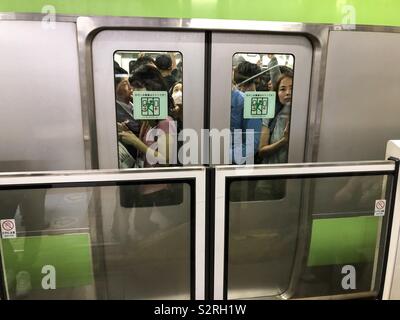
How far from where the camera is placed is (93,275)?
2.24 metres

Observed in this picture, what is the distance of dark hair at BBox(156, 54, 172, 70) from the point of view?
6.86 feet

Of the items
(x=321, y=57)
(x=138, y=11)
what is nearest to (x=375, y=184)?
(x=321, y=57)

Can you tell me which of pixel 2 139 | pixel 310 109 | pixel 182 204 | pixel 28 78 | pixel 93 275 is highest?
pixel 28 78

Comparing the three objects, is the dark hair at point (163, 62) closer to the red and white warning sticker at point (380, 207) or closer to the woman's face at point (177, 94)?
the woman's face at point (177, 94)

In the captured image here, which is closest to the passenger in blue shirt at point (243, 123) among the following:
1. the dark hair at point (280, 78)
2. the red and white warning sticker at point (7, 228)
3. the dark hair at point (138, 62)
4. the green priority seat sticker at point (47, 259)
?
the dark hair at point (280, 78)

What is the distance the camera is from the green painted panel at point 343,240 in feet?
7.32

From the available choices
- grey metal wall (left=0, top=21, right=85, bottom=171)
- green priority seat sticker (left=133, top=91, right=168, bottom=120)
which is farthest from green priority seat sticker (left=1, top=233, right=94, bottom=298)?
green priority seat sticker (left=133, top=91, right=168, bottom=120)

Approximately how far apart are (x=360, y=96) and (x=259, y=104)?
682mm

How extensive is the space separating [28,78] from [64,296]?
4.42 feet

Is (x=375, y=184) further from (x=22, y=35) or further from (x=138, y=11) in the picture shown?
(x=22, y=35)

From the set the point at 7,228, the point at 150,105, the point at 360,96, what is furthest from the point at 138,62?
the point at 360,96

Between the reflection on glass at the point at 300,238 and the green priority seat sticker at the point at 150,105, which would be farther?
the reflection on glass at the point at 300,238

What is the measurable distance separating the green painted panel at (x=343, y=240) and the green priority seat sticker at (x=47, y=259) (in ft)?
4.60

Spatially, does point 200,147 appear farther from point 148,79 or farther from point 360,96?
point 360,96
